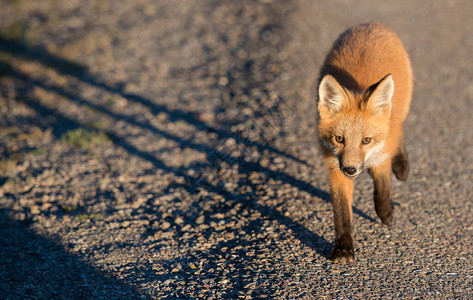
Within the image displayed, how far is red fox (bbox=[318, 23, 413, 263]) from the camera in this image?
13.9ft

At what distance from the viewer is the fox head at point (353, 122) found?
418 centimetres

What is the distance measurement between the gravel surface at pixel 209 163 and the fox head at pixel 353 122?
0.88 meters

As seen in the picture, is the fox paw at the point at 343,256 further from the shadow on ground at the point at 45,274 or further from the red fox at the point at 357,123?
the shadow on ground at the point at 45,274

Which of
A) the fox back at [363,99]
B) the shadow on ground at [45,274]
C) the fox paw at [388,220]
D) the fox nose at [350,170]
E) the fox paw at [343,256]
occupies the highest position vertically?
the fox back at [363,99]

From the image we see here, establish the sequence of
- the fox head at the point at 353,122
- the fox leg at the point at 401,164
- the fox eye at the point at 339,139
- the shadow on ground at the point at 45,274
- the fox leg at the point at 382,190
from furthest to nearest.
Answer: the fox leg at the point at 401,164
the fox leg at the point at 382,190
the fox eye at the point at 339,139
the fox head at the point at 353,122
the shadow on ground at the point at 45,274

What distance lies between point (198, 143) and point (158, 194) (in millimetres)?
1357

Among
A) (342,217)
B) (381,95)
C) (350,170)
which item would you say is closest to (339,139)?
(350,170)

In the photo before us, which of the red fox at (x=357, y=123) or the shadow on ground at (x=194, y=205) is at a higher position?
the red fox at (x=357, y=123)

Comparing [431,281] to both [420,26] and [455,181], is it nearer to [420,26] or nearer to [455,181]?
[455,181]

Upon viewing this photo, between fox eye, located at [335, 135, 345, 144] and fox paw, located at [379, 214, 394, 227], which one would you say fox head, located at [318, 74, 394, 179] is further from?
fox paw, located at [379, 214, 394, 227]

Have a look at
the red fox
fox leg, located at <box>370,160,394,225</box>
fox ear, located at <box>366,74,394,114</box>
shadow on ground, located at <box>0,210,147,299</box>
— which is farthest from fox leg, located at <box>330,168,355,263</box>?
shadow on ground, located at <box>0,210,147,299</box>

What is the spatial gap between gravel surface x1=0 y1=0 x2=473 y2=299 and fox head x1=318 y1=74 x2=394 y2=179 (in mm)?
876

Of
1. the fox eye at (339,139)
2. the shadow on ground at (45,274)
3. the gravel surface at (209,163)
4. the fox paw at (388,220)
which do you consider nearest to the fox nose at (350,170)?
the fox eye at (339,139)

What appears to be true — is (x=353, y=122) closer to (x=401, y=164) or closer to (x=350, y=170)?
(x=350, y=170)
